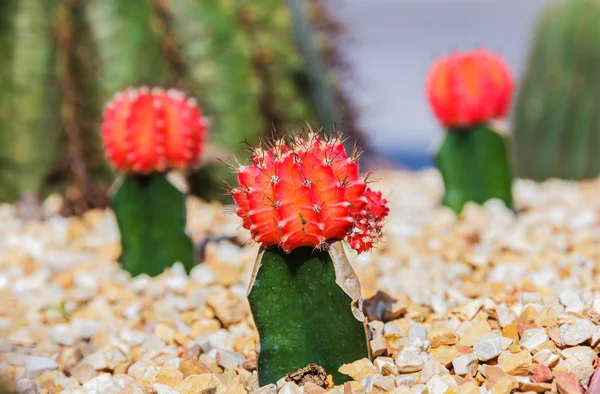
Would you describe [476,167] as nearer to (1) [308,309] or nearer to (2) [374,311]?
(2) [374,311]

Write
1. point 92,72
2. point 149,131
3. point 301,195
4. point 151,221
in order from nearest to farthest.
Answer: point 301,195 < point 149,131 < point 151,221 < point 92,72

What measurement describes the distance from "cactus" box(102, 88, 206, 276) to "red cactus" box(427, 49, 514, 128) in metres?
1.40

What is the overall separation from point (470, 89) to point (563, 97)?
2.39 meters

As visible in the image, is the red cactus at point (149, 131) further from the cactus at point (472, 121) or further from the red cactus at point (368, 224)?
the cactus at point (472, 121)

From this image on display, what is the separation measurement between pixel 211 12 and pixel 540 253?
2.52m

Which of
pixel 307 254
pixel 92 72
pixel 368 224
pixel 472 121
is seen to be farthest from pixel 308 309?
pixel 92 72

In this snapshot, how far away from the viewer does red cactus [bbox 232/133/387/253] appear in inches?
68.3

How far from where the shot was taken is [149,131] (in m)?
2.94

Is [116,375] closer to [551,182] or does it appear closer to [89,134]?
[89,134]

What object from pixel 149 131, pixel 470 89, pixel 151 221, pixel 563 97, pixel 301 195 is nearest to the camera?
pixel 301 195

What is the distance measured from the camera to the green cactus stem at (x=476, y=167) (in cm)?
395

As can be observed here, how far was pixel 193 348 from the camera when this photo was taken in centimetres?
216

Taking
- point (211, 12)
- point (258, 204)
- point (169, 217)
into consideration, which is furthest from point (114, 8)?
point (258, 204)

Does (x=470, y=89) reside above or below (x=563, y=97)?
below
